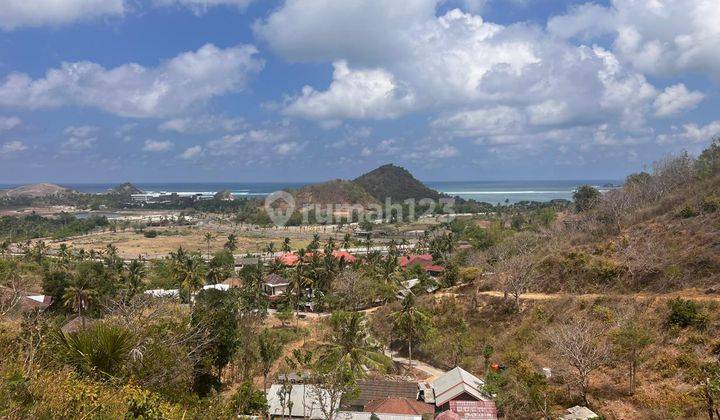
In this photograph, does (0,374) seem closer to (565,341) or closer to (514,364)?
(565,341)

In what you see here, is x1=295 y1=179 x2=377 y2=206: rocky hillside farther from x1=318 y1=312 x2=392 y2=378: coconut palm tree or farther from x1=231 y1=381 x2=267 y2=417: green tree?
x1=231 y1=381 x2=267 y2=417: green tree

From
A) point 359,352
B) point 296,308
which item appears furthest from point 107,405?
point 296,308

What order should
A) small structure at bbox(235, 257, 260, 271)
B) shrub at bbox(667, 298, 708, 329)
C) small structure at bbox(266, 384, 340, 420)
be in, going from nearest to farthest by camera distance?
small structure at bbox(266, 384, 340, 420) < shrub at bbox(667, 298, 708, 329) < small structure at bbox(235, 257, 260, 271)

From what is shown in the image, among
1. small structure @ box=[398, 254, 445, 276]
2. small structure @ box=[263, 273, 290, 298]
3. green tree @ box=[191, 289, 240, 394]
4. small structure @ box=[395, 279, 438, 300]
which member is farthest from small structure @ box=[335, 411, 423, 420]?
small structure @ box=[398, 254, 445, 276]

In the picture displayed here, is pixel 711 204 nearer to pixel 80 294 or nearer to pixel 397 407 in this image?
pixel 397 407

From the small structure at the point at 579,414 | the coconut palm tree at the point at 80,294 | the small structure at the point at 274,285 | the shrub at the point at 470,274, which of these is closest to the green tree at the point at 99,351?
the small structure at the point at 579,414

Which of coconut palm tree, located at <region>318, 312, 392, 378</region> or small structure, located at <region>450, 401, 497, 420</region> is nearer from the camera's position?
small structure, located at <region>450, 401, 497, 420</region>
